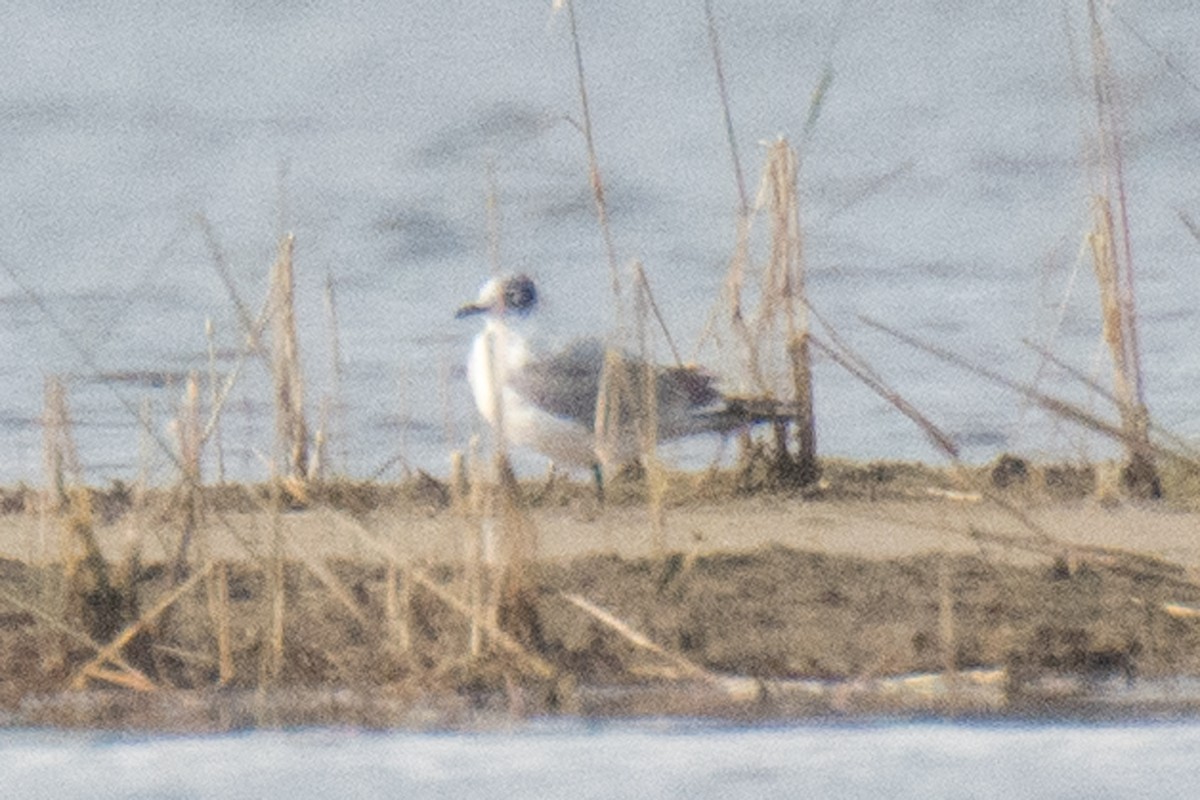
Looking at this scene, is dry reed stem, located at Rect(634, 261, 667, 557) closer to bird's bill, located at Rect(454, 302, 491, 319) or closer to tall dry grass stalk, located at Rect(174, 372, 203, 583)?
tall dry grass stalk, located at Rect(174, 372, 203, 583)

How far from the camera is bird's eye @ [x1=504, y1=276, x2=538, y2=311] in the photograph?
7.65 m

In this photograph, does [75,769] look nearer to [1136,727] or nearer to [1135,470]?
[1136,727]

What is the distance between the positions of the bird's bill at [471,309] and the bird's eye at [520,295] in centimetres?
10

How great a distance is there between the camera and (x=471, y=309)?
7.55 metres

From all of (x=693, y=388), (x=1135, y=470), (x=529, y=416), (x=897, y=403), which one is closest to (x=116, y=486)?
(x=529, y=416)

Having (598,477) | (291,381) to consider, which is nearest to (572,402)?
(598,477)

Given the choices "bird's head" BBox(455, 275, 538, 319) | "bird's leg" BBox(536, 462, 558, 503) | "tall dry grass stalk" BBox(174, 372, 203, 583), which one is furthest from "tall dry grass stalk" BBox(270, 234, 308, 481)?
"tall dry grass stalk" BBox(174, 372, 203, 583)

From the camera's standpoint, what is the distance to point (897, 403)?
Result: 121 inches

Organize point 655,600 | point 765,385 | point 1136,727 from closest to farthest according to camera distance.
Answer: point 1136,727
point 655,600
point 765,385

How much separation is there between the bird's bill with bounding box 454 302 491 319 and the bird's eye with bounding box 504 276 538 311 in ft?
0.33

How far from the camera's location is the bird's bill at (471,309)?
7.47m

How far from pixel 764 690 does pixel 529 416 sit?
401cm

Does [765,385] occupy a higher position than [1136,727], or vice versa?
[765,385]

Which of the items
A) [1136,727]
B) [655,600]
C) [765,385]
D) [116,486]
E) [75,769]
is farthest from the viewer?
[116,486]
